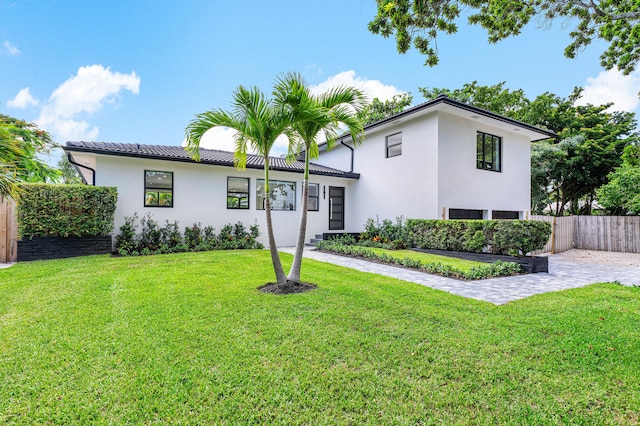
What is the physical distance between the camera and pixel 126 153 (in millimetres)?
9133

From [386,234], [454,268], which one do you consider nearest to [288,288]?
[454,268]

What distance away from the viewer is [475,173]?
1148cm

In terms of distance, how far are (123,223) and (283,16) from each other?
880 centimetres

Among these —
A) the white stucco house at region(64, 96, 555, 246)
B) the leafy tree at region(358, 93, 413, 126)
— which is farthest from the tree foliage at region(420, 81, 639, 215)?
the white stucco house at region(64, 96, 555, 246)

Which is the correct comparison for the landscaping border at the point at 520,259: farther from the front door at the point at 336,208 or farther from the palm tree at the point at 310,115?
the front door at the point at 336,208

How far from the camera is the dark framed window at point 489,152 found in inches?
464

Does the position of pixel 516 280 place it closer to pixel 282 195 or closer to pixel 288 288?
pixel 288 288

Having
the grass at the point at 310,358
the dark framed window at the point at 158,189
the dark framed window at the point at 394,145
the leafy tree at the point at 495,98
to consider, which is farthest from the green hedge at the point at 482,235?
the leafy tree at the point at 495,98

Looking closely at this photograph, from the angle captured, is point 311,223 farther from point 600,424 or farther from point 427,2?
point 600,424

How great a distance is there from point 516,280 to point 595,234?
9.69m

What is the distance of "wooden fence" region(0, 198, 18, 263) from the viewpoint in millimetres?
7816

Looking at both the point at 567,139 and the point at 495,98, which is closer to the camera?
the point at 567,139

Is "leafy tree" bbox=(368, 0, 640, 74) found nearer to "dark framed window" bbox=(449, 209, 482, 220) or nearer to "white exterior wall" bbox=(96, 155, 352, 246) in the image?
"dark framed window" bbox=(449, 209, 482, 220)

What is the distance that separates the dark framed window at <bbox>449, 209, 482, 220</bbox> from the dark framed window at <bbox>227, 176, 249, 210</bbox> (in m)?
7.68
